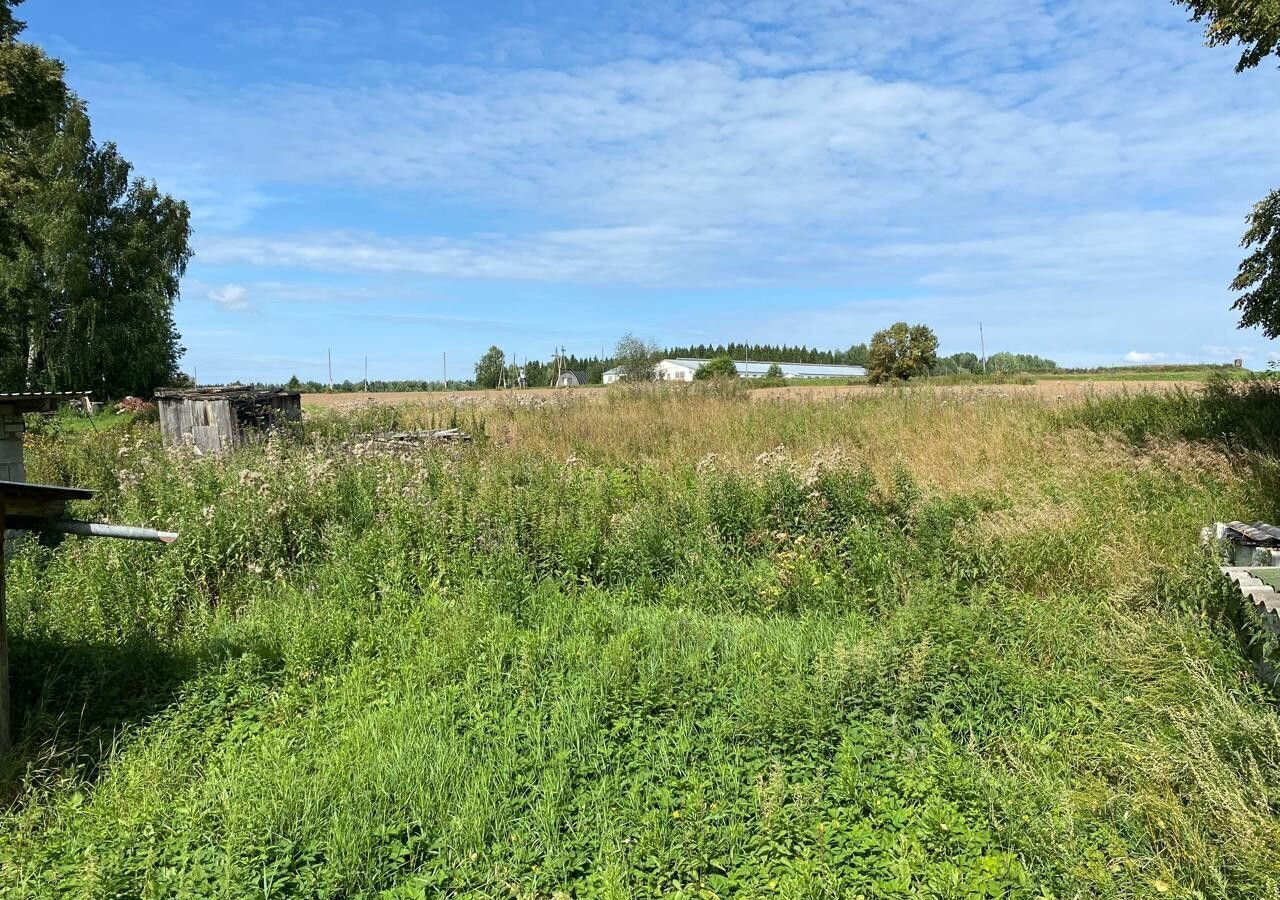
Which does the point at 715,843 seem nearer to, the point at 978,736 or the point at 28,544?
the point at 978,736

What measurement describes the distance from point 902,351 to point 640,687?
167ft

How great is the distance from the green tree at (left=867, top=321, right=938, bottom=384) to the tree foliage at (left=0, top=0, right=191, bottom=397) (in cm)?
4270

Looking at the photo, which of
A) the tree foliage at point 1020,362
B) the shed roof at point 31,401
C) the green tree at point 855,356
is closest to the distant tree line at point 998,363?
the tree foliage at point 1020,362

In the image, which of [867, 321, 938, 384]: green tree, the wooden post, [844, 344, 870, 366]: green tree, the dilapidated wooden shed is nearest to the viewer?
the wooden post

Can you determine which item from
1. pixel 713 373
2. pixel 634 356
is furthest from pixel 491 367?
pixel 713 373

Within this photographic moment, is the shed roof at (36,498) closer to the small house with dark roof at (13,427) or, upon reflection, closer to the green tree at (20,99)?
the small house with dark roof at (13,427)

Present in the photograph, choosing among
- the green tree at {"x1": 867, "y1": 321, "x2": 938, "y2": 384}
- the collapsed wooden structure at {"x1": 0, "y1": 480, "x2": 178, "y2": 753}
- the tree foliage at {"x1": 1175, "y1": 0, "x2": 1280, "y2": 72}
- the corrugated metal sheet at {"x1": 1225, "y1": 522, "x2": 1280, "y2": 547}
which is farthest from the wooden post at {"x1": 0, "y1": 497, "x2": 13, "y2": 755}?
the green tree at {"x1": 867, "y1": 321, "x2": 938, "y2": 384}

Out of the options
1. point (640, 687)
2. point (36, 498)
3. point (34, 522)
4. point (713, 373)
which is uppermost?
point (713, 373)

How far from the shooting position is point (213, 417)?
11.1 m

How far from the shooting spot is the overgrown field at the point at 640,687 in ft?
9.84

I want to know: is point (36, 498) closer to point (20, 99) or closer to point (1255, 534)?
point (1255, 534)

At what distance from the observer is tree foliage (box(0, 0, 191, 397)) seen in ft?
91.0

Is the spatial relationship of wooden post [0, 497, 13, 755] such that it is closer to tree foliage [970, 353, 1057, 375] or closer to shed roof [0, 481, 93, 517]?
shed roof [0, 481, 93, 517]

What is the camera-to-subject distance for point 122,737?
4055mm
